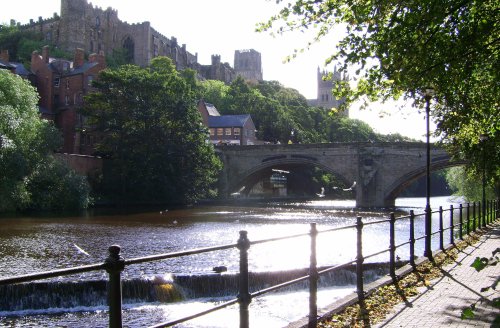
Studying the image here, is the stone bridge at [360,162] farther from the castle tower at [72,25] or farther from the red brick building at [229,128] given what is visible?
the castle tower at [72,25]

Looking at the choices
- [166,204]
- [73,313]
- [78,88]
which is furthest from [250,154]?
[73,313]

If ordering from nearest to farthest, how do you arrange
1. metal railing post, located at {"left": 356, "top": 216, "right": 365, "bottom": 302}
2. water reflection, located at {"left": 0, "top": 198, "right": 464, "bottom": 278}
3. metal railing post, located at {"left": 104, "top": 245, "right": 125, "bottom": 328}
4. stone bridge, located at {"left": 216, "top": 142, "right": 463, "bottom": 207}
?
metal railing post, located at {"left": 104, "top": 245, "right": 125, "bottom": 328} → metal railing post, located at {"left": 356, "top": 216, "right": 365, "bottom": 302} → water reflection, located at {"left": 0, "top": 198, "right": 464, "bottom": 278} → stone bridge, located at {"left": 216, "top": 142, "right": 463, "bottom": 207}

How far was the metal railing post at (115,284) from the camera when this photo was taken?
3.30 m

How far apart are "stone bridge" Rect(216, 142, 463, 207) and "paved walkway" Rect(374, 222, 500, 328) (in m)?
41.5

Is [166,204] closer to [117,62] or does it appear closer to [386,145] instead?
[386,145]

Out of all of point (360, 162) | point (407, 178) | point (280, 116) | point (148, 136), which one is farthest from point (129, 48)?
point (407, 178)

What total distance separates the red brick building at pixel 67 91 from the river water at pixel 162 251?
2549 centimetres

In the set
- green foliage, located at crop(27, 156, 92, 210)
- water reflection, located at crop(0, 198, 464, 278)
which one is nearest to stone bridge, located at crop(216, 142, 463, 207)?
water reflection, located at crop(0, 198, 464, 278)

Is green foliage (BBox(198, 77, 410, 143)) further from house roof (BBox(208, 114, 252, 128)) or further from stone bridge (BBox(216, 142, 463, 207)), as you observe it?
stone bridge (BBox(216, 142, 463, 207))

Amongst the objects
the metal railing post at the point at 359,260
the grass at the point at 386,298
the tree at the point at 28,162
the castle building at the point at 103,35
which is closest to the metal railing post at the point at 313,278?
the grass at the point at 386,298

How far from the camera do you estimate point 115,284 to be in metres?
3.36

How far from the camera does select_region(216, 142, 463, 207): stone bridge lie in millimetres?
52406

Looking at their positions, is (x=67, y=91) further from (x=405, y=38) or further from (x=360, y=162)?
(x=405, y=38)

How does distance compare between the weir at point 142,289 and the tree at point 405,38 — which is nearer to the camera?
the tree at point 405,38
